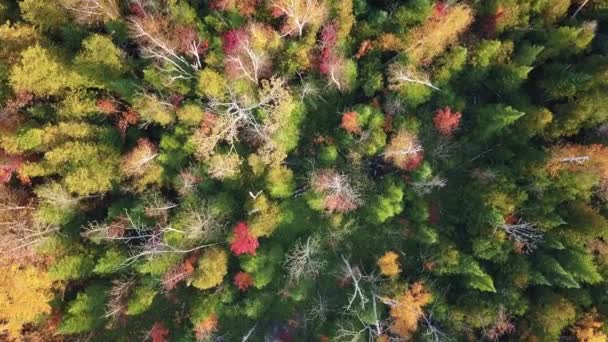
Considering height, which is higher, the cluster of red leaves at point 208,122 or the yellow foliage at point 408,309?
the cluster of red leaves at point 208,122

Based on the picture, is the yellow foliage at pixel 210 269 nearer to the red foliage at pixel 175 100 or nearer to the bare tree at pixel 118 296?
the bare tree at pixel 118 296

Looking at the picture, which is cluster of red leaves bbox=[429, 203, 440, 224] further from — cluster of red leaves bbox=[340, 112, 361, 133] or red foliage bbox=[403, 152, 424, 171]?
cluster of red leaves bbox=[340, 112, 361, 133]

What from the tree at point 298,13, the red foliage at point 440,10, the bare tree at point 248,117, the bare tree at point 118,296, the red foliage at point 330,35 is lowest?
the bare tree at point 118,296

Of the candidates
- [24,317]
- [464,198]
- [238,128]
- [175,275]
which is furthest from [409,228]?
[24,317]

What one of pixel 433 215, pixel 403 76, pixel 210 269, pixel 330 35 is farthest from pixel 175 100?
pixel 433 215

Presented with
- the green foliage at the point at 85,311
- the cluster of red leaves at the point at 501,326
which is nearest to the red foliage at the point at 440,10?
the cluster of red leaves at the point at 501,326

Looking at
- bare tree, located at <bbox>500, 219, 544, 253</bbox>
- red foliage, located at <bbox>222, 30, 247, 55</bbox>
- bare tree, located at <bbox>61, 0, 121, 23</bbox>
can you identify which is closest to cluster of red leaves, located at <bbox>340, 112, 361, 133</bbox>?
red foliage, located at <bbox>222, 30, 247, 55</bbox>

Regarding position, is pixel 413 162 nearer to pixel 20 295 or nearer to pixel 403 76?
pixel 403 76

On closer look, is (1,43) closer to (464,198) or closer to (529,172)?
(464,198)
